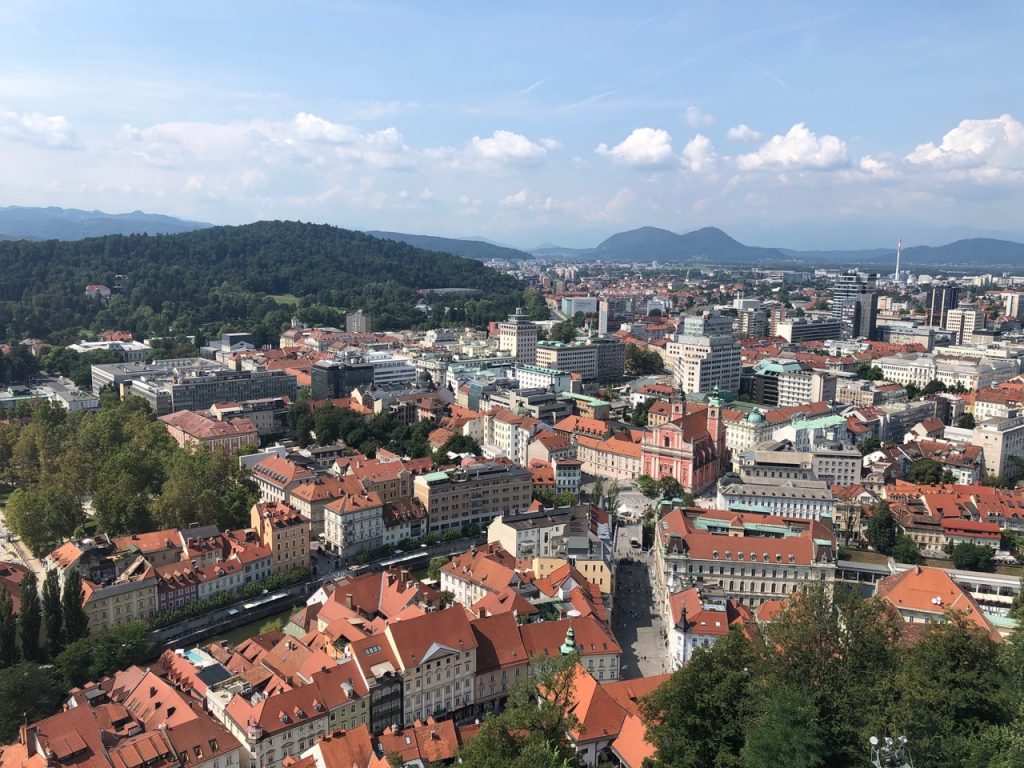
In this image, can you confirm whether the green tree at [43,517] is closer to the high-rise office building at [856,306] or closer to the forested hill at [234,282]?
the forested hill at [234,282]

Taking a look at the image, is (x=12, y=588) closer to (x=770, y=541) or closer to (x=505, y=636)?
(x=505, y=636)

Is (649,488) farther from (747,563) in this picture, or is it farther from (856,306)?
(856,306)

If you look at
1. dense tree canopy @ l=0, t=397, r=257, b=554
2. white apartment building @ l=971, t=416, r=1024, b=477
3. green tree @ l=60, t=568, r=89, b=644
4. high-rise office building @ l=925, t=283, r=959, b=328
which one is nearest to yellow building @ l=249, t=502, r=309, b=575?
dense tree canopy @ l=0, t=397, r=257, b=554

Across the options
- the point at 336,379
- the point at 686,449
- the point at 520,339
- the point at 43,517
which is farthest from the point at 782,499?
the point at 520,339

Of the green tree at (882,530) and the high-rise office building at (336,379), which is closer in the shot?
the green tree at (882,530)

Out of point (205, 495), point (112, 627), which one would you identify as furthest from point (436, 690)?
point (205, 495)

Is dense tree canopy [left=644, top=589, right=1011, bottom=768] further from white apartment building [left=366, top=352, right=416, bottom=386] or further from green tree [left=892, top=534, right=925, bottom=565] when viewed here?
white apartment building [left=366, top=352, right=416, bottom=386]

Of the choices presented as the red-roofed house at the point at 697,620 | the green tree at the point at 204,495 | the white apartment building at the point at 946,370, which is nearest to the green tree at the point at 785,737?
the red-roofed house at the point at 697,620
